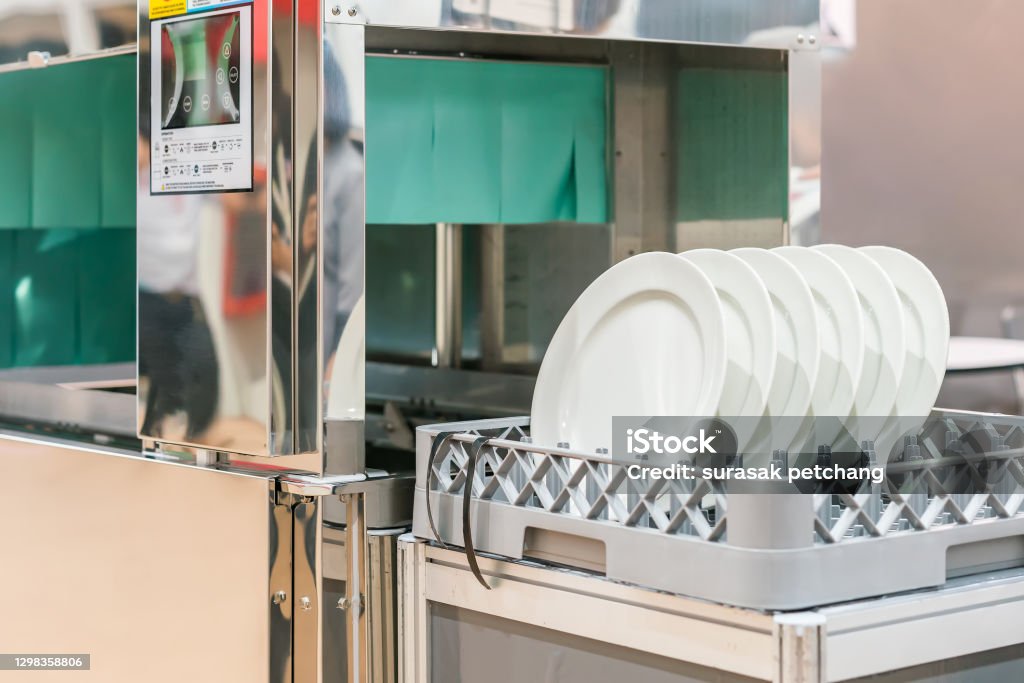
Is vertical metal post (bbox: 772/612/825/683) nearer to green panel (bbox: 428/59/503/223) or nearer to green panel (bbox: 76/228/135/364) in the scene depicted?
green panel (bbox: 428/59/503/223)

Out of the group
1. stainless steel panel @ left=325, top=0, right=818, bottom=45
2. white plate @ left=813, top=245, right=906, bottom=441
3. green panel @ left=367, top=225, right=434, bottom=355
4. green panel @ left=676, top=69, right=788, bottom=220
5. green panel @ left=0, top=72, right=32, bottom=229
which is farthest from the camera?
green panel @ left=367, top=225, right=434, bottom=355

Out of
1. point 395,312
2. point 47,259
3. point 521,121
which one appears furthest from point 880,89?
point 47,259

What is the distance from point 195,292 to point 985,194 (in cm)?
265

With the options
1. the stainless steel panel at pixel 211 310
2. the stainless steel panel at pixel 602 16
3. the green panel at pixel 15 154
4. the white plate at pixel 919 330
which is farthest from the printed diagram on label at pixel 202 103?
the white plate at pixel 919 330

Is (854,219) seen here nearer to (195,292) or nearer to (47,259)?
(47,259)

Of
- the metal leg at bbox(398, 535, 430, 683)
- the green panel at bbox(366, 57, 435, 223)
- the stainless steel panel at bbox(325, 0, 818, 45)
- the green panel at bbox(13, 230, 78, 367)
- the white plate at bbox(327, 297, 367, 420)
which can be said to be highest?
the stainless steel panel at bbox(325, 0, 818, 45)

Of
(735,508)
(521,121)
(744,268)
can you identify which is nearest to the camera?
(735,508)

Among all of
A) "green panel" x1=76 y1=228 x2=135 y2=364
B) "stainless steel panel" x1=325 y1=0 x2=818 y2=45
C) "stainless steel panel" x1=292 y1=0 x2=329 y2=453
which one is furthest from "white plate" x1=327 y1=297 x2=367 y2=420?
"green panel" x1=76 y1=228 x2=135 y2=364

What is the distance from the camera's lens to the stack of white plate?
142cm

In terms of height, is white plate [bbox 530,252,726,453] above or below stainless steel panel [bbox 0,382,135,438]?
above

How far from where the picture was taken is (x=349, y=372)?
160 centimetres

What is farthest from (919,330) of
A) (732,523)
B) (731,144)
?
(731,144)

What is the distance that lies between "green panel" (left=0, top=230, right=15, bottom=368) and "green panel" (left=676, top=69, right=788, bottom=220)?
4.30 ft

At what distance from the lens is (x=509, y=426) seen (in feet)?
5.37
